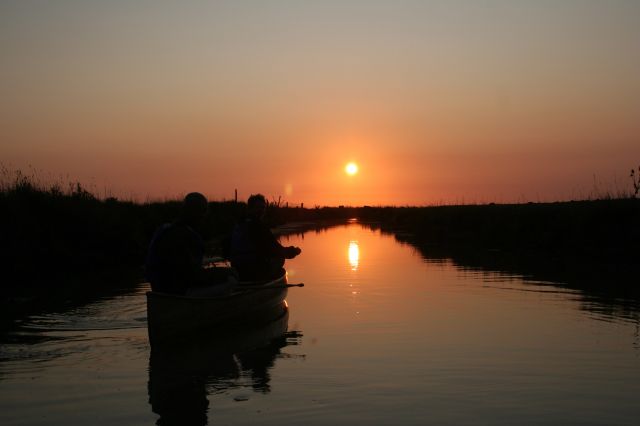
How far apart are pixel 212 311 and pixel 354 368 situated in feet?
8.18

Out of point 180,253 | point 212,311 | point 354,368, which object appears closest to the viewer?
point 354,368

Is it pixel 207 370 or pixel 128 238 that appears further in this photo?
pixel 128 238

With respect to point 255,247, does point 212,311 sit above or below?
below

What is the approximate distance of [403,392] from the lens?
6.86 meters

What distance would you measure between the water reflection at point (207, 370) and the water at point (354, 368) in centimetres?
2

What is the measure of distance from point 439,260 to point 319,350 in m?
13.5

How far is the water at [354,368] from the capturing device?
625 cm

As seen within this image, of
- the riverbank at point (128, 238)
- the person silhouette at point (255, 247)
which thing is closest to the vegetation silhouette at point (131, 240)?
the riverbank at point (128, 238)

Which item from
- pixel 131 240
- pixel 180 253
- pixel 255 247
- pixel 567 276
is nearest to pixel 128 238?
pixel 131 240

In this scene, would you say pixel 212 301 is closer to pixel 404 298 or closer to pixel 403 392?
pixel 403 392

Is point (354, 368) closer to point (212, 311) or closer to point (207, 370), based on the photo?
point (207, 370)

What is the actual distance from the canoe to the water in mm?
316

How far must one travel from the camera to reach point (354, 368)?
7844 mm

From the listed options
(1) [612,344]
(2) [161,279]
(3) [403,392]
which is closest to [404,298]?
(1) [612,344]
